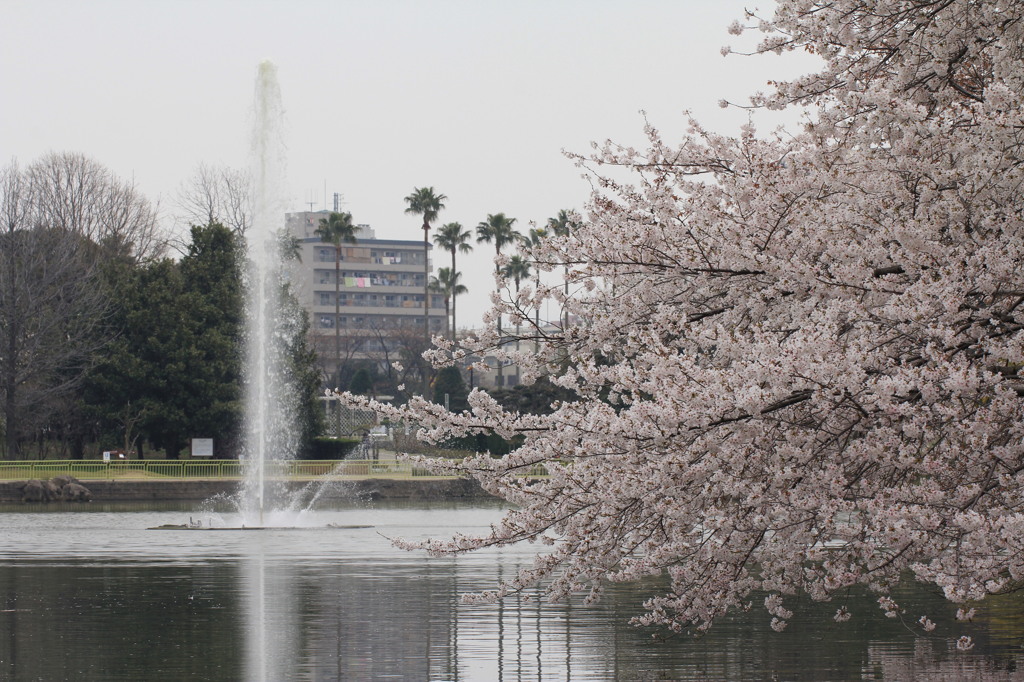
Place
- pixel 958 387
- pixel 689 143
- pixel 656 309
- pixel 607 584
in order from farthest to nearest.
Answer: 1. pixel 607 584
2. pixel 689 143
3. pixel 656 309
4. pixel 958 387

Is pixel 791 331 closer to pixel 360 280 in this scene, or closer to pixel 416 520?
pixel 416 520

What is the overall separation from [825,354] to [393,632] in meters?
8.64

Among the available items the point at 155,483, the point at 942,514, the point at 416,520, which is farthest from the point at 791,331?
the point at 155,483

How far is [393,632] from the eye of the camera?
1478cm

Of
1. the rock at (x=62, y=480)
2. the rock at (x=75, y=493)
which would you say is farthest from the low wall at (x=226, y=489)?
the rock at (x=62, y=480)

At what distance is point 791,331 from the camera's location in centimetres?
891

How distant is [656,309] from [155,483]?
42.7 m

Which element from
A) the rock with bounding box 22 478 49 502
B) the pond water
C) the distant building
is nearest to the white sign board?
the rock with bounding box 22 478 49 502

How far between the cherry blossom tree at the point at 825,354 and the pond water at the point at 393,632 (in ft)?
10.9

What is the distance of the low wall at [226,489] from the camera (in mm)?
49031

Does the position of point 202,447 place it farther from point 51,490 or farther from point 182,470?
point 51,490

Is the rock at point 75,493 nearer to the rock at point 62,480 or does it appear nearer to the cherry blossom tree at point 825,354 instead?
the rock at point 62,480

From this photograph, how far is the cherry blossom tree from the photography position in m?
7.38

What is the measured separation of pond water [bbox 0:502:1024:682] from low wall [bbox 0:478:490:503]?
82.6 ft
